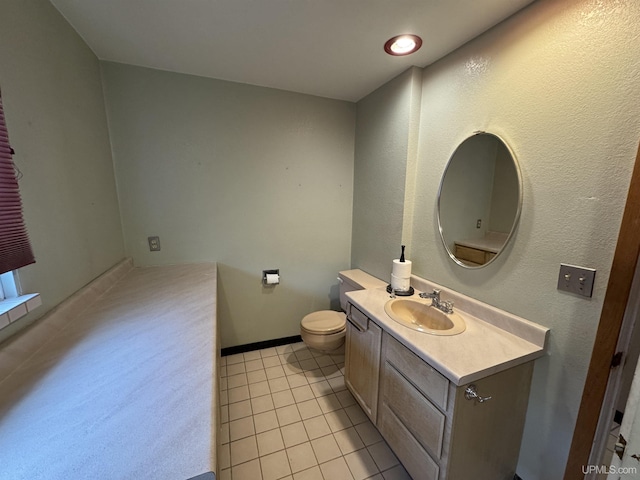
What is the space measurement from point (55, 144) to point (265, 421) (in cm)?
191

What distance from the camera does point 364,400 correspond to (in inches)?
62.9

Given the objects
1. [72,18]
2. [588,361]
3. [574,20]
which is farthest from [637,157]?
[72,18]

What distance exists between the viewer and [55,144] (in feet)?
3.84

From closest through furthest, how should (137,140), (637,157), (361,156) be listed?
1. (637,157)
2. (137,140)
3. (361,156)

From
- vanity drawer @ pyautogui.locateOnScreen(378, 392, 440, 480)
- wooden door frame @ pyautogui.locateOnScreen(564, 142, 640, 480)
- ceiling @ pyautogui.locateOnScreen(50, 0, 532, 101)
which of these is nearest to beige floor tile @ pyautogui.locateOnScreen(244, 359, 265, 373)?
vanity drawer @ pyautogui.locateOnScreen(378, 392, 440, 480)

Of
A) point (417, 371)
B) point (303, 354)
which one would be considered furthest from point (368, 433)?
point (303, 354)

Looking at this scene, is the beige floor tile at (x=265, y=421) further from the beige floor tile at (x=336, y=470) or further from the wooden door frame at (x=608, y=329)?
the wooden door frame at (x=608, y=329)

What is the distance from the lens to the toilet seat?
6.41ft

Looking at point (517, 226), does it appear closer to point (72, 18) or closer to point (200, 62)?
point (200, 62)

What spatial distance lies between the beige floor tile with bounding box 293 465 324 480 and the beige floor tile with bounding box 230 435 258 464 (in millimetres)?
270

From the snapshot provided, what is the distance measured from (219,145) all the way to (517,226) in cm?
202

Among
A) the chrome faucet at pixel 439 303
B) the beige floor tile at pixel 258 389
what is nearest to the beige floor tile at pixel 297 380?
the beige floor tile at pixel 258 389

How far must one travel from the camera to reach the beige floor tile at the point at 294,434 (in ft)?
5.01

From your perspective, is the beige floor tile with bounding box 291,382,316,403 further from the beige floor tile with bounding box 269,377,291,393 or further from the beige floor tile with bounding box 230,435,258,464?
the beige floor tile with bounding box 230,435,258,464
